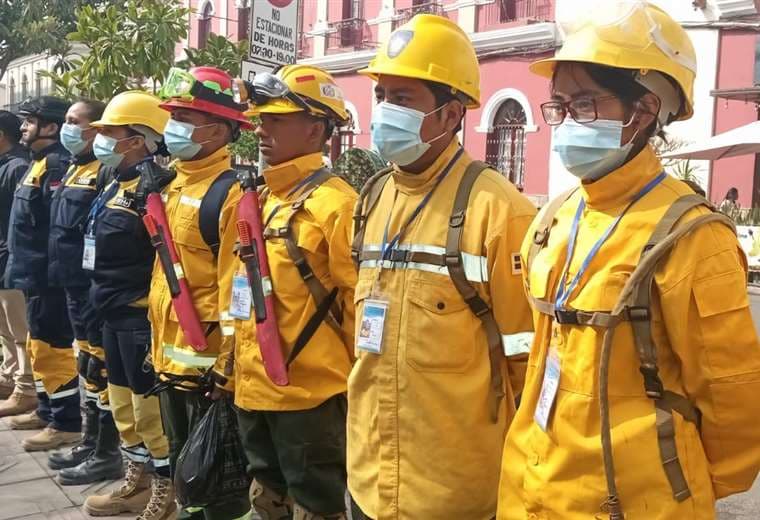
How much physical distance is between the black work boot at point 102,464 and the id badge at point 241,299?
2010 mm

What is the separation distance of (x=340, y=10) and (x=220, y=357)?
1976 centimetres

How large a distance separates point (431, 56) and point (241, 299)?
1309 mm

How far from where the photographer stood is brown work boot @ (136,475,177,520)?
13.4 ft

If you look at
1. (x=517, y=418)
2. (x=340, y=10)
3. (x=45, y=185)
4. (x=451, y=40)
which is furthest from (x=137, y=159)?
(x=340, y=10)

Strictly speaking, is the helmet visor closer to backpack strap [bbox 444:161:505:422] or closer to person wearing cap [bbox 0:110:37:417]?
backpack strap [bbox 444:161:505:422]

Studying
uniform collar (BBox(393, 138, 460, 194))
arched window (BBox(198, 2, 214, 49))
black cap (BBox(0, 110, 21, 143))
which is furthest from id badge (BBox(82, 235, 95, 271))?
arched window (BBox(198, 2, 214, 49))

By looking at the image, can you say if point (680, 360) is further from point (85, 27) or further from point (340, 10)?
point (340, 10)

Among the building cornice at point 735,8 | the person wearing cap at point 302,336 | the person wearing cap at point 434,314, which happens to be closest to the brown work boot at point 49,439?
the person wearing cap at point 302,336

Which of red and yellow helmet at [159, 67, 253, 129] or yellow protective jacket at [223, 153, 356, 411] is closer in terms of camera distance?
yellow protective jacket at [223, 153, 356, 411]

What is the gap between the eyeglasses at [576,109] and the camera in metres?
1.96

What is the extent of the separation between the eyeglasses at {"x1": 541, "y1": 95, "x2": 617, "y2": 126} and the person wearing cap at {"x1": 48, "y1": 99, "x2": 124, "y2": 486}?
11.2 ft

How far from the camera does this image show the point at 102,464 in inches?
189

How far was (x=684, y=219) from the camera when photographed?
180 centimetres

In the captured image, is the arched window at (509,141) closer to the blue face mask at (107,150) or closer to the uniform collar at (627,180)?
the blue face mask at (107,150)
